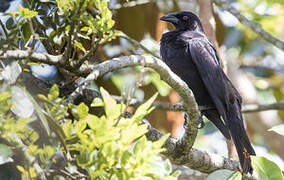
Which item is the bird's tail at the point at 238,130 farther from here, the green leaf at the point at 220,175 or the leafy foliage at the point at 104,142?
the leafy foliage at the point at 104,142

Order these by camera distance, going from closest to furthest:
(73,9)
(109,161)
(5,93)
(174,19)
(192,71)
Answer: (5,93) → (109,161) → (73,9) → (192,71) → (174,19)

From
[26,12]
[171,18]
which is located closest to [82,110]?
[26,12]

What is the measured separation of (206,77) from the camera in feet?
11.4

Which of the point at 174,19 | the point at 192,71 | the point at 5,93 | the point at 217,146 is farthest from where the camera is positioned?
the point at 217,146

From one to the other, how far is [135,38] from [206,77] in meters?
1.11

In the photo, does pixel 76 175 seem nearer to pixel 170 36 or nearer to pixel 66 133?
pixel 66 133

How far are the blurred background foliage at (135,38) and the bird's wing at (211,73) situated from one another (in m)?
0.55

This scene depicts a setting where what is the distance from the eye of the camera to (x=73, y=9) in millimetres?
1678

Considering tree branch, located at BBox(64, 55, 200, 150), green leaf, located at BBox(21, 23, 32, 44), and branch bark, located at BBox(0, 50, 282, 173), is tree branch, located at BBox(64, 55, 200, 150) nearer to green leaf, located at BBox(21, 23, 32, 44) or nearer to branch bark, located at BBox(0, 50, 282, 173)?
branch bark, located at BBox(0, 50, 282, 173)

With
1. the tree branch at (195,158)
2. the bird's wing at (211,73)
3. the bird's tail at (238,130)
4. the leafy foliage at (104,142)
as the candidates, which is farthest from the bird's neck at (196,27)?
the leafy foliage at (104,142)

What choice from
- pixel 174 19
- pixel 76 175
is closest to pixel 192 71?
pixel 174 19

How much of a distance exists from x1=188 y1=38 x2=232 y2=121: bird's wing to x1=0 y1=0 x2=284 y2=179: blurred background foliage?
545mm

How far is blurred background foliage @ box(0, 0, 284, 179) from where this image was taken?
1.75 meters

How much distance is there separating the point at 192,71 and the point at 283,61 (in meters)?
3.09
